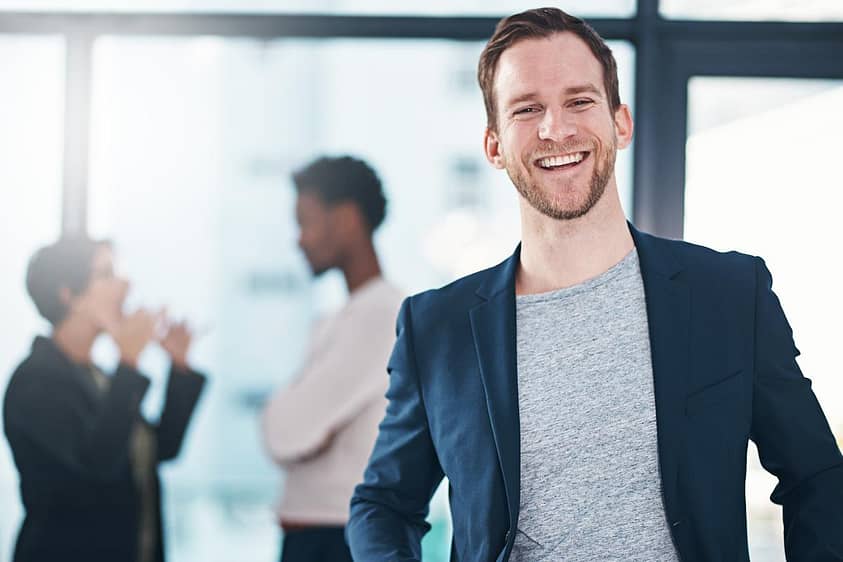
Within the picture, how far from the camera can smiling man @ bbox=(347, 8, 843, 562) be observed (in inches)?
50.0

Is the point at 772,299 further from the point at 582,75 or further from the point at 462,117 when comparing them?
the point at 462,117

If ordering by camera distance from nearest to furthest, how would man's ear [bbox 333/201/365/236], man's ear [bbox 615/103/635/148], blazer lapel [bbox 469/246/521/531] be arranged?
blazer lapel [bbox 469/246/521/531] → man's ear [bbox 615/103/635/148] → man's ear [bbox 333/201/365/236]

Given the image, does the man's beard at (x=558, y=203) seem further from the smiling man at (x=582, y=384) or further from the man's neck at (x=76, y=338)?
the man's neck at (x=76, y=338)

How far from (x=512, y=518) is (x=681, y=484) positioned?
227 mm

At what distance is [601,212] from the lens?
1421mm

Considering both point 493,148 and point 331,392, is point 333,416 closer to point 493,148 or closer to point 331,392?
point 331,392

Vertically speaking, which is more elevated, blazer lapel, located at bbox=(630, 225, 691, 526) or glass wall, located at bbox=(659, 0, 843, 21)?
glass wall, located at bbox=(659, 0, 843, 21)

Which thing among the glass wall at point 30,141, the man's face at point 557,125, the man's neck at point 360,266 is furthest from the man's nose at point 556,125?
the glass wall at point 30,141

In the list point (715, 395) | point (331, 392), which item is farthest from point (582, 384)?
point (331, 392)

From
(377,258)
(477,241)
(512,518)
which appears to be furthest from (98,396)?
(512,518)

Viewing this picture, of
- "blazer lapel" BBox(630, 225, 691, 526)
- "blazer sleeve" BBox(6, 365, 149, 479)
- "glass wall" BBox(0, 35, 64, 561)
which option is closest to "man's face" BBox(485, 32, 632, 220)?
"blazer lapel" BBox(630, 225, 691, 526)

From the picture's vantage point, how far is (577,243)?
1.43 metres

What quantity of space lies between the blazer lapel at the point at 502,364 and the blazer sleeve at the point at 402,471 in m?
0.12

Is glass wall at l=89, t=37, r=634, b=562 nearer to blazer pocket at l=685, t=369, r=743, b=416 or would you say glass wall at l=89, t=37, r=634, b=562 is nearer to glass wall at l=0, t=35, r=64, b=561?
glass wall at l=0, t=35, r=64, b=561
